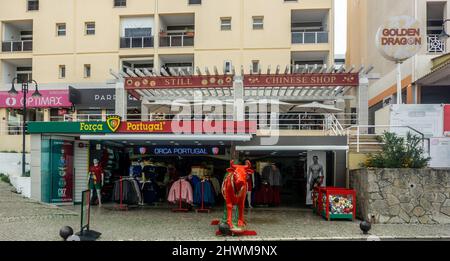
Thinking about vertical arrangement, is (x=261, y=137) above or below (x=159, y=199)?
above

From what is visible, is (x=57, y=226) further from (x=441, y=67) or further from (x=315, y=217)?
(x=441, y=67)

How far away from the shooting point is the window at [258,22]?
2723cm

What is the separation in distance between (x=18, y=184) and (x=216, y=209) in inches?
294

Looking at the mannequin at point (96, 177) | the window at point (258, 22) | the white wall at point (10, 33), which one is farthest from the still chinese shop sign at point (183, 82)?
the white wall at point (10, 33)

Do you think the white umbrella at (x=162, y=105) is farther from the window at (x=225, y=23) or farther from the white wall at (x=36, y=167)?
the window at (x=225, y=23)

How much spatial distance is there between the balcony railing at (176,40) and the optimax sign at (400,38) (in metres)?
14.8

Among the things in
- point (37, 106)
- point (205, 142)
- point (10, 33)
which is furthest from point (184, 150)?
point (10, 33)

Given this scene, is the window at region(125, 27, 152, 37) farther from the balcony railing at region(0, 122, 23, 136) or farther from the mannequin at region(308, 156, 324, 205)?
the mannequin at region(308, 156, 324, 205)

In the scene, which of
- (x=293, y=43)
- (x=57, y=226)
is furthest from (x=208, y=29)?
(x=57, y=226)

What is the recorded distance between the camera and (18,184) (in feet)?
53.0

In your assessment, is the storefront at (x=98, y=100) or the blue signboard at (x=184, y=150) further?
the storefront at (x=98, y=100)

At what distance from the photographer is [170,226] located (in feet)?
35.2

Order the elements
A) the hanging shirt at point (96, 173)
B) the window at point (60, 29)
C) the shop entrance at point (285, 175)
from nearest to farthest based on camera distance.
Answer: the hanging shirt at point (96, 173), the shop entrance at point (285, 175), the window at point (60, 29)

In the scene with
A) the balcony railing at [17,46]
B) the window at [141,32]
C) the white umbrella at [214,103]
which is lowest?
the white umbrella at [214,103]
